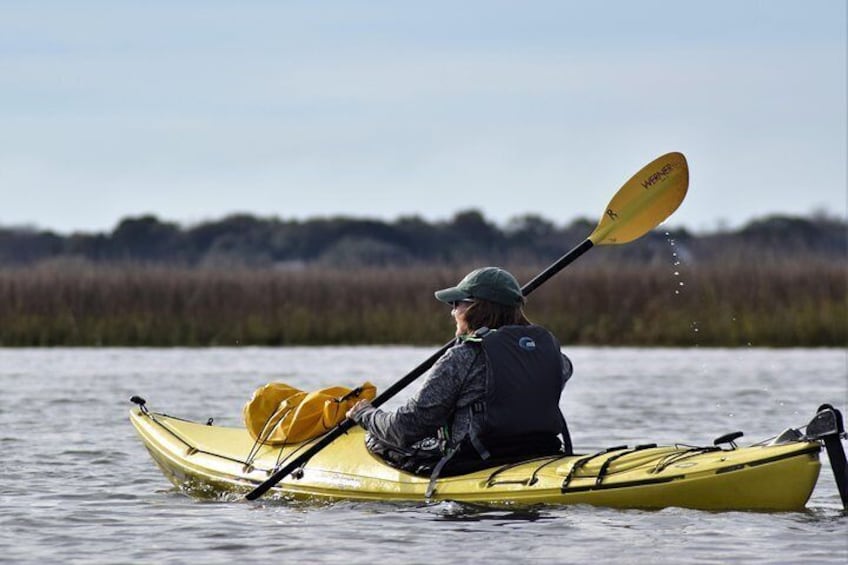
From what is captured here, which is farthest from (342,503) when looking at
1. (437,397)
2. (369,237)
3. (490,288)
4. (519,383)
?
(369,237)

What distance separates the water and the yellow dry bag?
44 centimetres

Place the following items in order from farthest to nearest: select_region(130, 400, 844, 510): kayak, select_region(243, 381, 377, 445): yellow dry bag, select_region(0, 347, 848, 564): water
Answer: select_region(243, 381, 377, 445): yellow dry bag → select_region(130, 400, 844, 510): kayak → select_region(0, 347, 848, 564): water

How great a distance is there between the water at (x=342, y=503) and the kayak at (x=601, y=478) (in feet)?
0.20

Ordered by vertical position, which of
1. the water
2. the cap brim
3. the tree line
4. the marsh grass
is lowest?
the water

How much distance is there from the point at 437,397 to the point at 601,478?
2.48 feet

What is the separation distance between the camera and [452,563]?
19.4 feet

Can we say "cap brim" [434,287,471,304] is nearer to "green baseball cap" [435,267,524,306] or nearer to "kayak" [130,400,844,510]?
"green baseball cap" [435,267,524,306]

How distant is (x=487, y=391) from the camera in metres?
6.79

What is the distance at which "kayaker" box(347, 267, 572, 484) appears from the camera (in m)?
6.80

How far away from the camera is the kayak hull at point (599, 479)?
21.2 feet

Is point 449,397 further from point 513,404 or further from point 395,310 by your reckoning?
point 395,310

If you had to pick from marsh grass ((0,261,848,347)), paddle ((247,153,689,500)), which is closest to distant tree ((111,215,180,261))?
marsh grass ((0,261,848,347))

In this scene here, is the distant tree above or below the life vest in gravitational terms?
above

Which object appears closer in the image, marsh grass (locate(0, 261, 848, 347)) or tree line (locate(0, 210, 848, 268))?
marsh grass (locate(0, 261, 848, 347))
